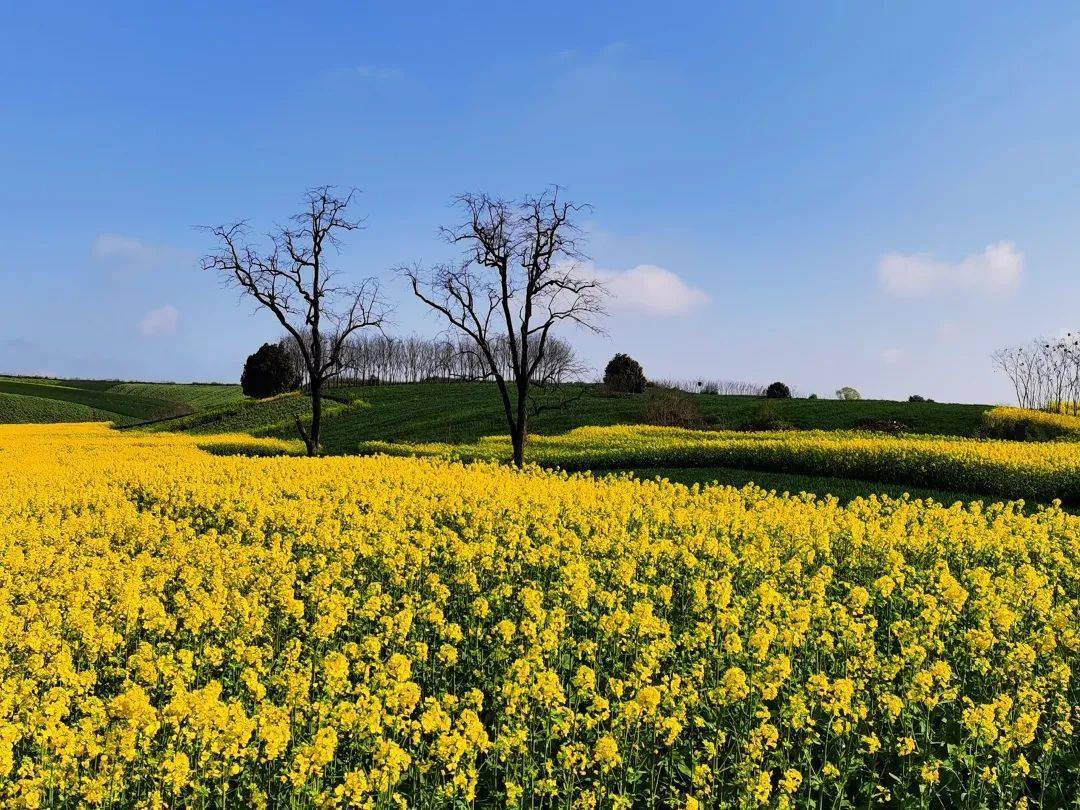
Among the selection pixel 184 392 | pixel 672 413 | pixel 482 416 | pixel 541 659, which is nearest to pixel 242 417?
pixel 482 416

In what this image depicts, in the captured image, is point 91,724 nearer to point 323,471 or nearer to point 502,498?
point 502,498

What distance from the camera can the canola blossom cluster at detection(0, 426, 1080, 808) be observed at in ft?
18.1

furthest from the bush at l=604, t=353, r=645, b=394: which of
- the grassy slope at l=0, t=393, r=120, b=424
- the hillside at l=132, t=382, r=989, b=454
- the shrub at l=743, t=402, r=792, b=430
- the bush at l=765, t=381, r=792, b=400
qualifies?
the grassy slope at l=0, t=393, r=120, b=424

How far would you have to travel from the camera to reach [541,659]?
22.4 ft

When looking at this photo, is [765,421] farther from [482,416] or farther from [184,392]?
[184,392]

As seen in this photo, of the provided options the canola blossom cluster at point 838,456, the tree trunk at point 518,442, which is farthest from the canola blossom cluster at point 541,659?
the tree trunk at point 518,442

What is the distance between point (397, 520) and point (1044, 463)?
21419 millimetres

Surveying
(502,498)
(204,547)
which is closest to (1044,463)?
(502,498)

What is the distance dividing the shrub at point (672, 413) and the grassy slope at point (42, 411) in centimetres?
6924

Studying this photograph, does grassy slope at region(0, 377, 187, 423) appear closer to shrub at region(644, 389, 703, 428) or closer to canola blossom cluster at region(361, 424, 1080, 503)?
shrub at region(644, 389, 703, 428)

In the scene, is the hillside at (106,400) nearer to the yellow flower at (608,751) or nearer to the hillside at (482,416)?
the hillside at (482,416)

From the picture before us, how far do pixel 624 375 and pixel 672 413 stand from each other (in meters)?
18.2

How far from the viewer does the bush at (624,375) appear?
62188mm

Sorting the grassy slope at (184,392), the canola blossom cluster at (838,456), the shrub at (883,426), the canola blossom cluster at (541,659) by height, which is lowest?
the canola blossom cluster at (541,659)
